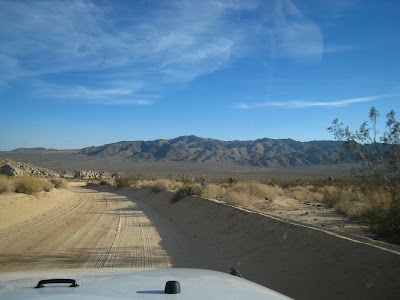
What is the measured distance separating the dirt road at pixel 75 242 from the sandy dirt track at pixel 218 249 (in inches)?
1.0

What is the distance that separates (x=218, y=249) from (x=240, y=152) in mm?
159442

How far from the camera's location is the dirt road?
7.87 meters

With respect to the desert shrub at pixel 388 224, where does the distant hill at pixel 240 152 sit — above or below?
above

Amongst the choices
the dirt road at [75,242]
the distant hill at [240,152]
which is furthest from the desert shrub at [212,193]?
the distant hill at [240,152]

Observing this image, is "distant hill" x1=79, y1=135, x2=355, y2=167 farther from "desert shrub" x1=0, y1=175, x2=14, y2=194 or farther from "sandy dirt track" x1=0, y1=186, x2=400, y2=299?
"desert shrub" x1=0, y1=175, x2=14, y2=194

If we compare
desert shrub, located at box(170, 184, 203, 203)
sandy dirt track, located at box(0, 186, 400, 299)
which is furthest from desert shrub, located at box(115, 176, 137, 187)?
sandy dirt track, located at box(0, 186, 400, 299)

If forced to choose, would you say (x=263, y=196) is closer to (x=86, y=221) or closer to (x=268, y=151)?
(x=86, y=221)

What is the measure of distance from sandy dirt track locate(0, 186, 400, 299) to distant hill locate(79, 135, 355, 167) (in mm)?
A: 105288

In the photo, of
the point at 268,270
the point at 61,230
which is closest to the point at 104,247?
the point at 61,230

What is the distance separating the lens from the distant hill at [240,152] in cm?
12175

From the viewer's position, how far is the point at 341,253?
265 inches

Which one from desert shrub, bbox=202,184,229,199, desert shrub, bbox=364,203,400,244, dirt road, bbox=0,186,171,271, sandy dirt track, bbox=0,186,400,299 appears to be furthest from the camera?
desert shrub, bbox=202,184,229,199

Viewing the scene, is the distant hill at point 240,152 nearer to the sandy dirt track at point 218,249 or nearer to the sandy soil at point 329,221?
the sandy soil at point 329,221

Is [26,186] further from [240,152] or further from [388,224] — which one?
[240,152]
